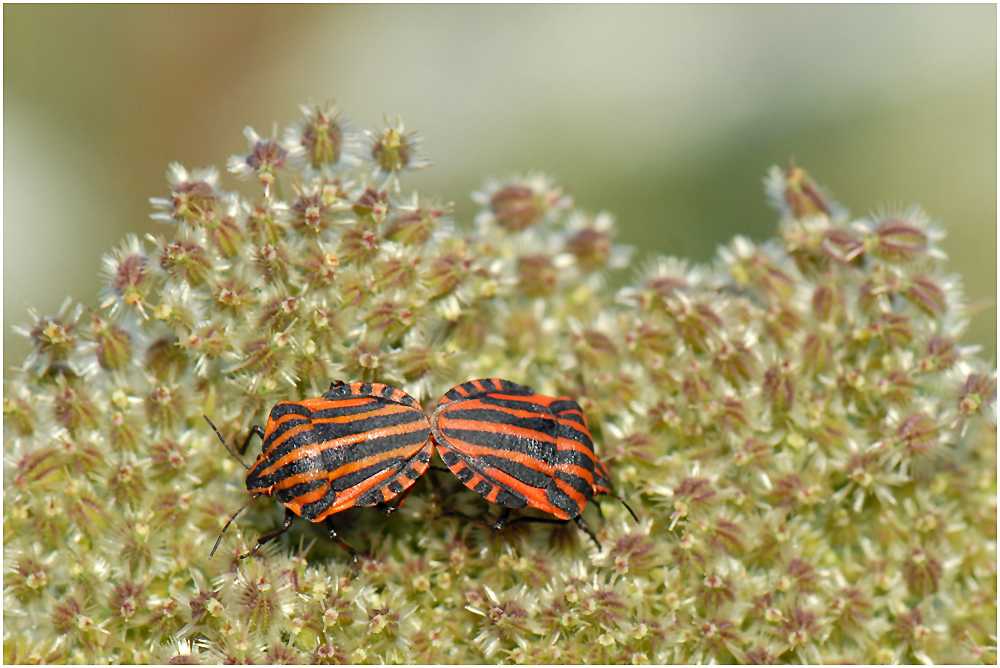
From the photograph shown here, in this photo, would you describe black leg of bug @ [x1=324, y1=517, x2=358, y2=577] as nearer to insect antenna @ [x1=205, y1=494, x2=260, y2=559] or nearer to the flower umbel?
the flower umbel

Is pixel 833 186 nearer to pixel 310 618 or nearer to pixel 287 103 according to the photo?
pixel 287 103

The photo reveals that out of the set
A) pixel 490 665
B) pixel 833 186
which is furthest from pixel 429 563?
pixel 833 186

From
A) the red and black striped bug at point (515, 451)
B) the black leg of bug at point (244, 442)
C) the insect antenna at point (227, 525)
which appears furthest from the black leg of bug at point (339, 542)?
the red and black striped bug at point (515, 451)

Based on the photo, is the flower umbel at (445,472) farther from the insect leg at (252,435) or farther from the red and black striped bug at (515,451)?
the red and black striped bug at (515,451)

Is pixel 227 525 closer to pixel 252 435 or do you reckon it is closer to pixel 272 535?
pixel 272 535

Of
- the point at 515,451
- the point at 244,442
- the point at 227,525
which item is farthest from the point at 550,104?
the point at 227,525

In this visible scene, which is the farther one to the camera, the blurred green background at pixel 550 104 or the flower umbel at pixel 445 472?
the blurred green background at pixel 550 104

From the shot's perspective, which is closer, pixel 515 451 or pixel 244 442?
pixel 515 451
